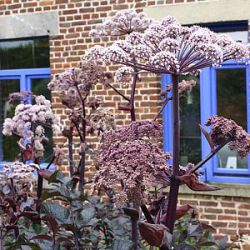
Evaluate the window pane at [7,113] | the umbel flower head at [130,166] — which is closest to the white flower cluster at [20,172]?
the umbel flower head at [130,166]

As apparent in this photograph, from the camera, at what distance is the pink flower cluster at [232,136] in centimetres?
219

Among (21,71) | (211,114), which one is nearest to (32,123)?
(211,114)

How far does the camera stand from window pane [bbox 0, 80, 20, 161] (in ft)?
26.7

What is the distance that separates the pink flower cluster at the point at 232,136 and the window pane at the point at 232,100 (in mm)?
4544

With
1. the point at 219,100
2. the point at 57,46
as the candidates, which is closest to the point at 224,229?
the point at 219,100

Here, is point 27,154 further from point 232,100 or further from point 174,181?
point 232,100

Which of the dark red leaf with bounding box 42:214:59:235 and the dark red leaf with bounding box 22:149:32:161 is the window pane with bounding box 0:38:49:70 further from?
the dark red leaf with bounding box 42:214:59:235

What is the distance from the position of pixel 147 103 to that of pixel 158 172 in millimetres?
5026

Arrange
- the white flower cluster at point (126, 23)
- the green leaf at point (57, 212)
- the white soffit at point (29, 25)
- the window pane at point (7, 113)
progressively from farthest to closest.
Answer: the window pane at point (7, 113), the white soffit at point (29, 25), the white flower cluster at point (126, 23), the green leaf at point (57, 212)

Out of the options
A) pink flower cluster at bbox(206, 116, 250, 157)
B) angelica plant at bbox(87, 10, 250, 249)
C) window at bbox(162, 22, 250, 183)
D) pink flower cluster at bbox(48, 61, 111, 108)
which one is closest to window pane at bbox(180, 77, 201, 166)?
window at bbox(162, 22, 250, 183)

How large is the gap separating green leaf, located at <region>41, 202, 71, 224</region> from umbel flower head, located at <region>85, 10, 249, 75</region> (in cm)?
65

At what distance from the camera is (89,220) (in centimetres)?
260

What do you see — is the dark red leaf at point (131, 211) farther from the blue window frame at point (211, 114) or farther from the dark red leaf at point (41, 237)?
the blue window frame at point (211, 114)

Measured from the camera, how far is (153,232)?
Answer: 2037 millimetres
